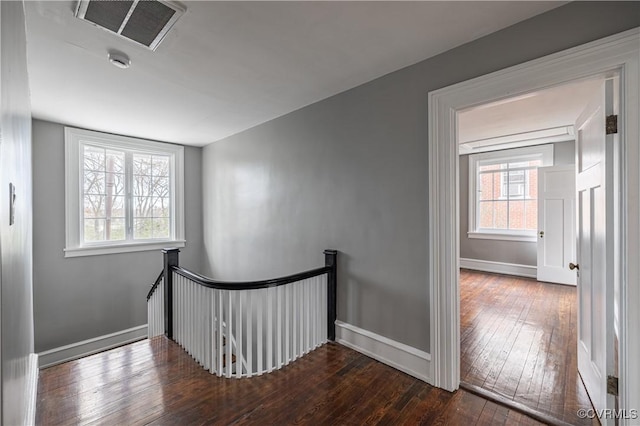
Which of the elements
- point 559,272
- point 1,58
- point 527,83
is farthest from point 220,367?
point 559,272

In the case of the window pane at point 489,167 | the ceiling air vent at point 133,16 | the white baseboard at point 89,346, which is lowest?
the white baseboard at point 89,346

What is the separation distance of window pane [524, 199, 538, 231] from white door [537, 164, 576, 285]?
38cm

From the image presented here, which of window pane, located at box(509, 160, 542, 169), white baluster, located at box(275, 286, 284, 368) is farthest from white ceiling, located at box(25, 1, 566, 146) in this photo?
window pane, located at box(509, 160, 542, 169)

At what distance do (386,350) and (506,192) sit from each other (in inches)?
190

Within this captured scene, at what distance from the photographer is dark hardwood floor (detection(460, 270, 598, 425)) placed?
200 cm

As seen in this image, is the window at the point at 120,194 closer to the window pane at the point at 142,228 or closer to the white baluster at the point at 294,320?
the window pane at the point at 142,228

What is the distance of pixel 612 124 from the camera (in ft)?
5.00

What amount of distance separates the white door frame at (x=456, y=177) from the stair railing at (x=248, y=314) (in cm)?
105

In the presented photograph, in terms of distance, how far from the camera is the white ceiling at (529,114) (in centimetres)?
302

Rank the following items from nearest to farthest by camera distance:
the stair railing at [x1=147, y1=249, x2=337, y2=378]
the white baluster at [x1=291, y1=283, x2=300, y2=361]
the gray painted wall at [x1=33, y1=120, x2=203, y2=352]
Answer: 1. the stair railing at [x1=147, y1=249, x2=337, y2=378]
2. the white baluster at [x1=291, y1=283, x2=300, y2=361]
3. the gray painted wall at [x1=33, y1=120, x2=203, y2=352]

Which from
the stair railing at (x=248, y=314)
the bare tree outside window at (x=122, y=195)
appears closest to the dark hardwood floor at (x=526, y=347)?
the stair railing at (x=248, y=314)

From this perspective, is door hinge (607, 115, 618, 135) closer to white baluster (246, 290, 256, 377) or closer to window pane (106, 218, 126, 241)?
white baluster (246, 290, 256, 377)

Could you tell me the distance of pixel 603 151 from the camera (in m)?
1.62

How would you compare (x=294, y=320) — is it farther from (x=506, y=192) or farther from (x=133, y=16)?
(x=506, y=192)
